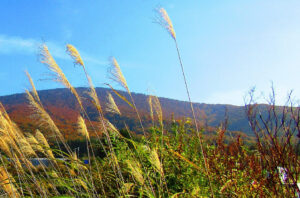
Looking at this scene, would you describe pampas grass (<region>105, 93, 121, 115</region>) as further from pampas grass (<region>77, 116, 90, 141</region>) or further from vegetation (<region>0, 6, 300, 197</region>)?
pampas grass (<region>77, 116, 90, 141</region>)

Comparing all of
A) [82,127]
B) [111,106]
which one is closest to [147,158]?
[111,106]

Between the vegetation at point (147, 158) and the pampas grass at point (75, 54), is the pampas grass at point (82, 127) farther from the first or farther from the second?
the pampas grass at point (75, 54)

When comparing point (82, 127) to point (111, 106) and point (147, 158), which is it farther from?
point (147, 158)

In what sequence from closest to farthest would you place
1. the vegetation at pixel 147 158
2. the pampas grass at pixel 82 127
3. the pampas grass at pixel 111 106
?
the vegetation at pixel 147 158, the pampas grass at pixel 111 106, the pampas grass at pixel 82 127

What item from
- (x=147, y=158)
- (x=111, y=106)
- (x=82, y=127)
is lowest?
(x=147, y=158)

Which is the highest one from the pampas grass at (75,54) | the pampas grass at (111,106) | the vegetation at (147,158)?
the pampas grass at (75,54)

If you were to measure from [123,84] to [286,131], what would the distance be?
48.3 inches

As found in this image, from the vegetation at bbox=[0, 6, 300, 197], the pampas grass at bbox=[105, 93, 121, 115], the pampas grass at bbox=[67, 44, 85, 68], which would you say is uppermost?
the pampas grass at bbox=[67, 44, 85, 68]

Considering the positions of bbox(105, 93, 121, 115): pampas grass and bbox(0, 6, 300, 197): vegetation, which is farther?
bbox(105, 93, 121, 115): pampas grass

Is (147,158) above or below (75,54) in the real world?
below

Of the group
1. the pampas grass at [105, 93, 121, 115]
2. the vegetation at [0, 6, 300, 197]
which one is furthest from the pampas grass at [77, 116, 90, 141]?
the pampas grass at [105, 93, 121, 115]

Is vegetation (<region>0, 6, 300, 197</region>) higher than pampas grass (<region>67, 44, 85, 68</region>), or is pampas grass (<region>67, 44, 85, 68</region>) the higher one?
pampas grass (<region>67, 44, 85, 68</region>)

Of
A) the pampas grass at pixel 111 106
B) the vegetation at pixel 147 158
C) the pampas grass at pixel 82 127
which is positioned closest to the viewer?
the vegetation at pixel 147 158

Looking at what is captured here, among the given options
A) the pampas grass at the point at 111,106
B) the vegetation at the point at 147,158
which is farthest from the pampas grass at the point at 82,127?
the pampas grass at the point at 111,106
